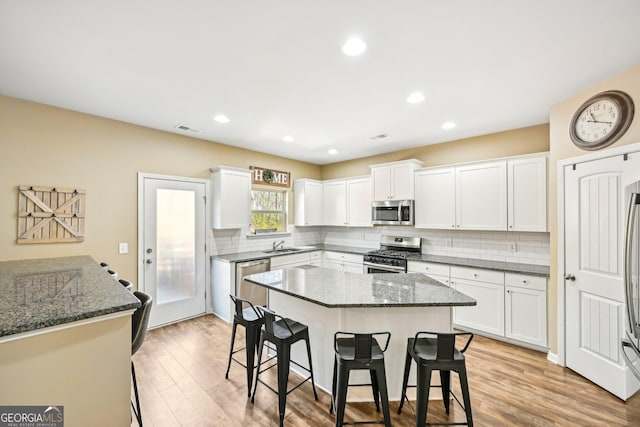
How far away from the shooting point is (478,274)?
11.4 feet

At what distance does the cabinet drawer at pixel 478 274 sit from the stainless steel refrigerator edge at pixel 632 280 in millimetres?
1664

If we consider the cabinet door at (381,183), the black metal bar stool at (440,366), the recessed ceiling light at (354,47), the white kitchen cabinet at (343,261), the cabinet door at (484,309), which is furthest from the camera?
the white kitchen cabinet at (343,261)

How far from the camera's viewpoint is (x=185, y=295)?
13.1 ft

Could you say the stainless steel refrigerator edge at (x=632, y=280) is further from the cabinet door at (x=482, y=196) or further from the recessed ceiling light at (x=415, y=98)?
the cabinet door at (x=482, y=196)

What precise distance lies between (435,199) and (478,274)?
1238 millimetres

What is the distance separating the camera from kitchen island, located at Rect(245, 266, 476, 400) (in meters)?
2.01

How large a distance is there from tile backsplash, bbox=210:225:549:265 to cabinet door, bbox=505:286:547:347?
2.14 ft

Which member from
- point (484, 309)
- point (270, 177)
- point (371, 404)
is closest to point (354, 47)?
point (371, 404)

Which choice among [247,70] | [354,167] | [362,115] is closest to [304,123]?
[362,115]

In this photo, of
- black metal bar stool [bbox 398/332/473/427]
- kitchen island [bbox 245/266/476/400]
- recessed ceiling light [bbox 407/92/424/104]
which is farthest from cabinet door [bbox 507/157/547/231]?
black metal bar stool [bbox 398/332/473/427]

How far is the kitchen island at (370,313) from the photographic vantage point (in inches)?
79.3

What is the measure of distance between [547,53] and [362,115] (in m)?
1.71

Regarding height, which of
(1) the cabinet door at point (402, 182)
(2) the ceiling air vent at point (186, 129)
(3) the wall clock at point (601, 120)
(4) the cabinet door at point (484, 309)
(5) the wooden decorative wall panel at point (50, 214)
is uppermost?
(2) the ceiling air vent at point (186, 129)

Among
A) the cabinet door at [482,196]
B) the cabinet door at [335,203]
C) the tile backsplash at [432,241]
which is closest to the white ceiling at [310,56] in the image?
the cabinet door at [482,196]
